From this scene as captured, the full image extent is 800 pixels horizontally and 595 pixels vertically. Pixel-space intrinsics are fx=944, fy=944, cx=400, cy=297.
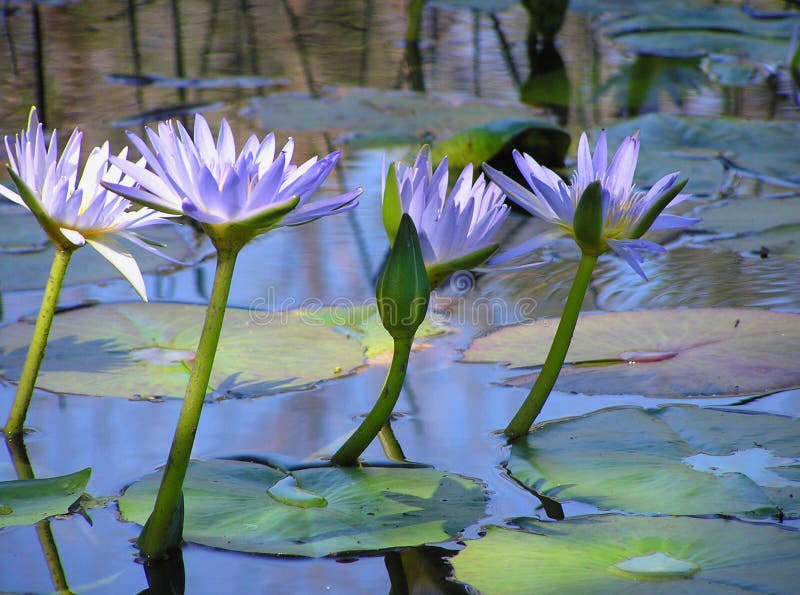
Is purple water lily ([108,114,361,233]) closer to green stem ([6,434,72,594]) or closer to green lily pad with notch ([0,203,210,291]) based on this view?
green stem ([6,434,72,594])

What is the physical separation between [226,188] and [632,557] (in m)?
0.60

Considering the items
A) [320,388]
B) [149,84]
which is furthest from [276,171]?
[149,84]

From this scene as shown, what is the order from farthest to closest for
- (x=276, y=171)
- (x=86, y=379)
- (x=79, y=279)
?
(x=79, y=279), (x=86, y=379), (x=276, y=171)

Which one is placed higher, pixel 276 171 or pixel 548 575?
pixel 276 171

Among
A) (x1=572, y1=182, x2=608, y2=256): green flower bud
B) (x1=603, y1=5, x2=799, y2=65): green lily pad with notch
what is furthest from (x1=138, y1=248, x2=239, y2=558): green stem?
(x1=603, y1=5, x2=799, y2=65): green lily pad with notch

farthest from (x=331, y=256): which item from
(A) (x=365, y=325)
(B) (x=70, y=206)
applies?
(B) (x=70, y=206)

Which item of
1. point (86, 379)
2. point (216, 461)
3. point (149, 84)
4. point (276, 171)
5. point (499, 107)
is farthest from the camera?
point (149, 84)

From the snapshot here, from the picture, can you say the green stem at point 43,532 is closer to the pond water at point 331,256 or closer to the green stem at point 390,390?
the pond water at point 331,256

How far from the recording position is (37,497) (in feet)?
3.81

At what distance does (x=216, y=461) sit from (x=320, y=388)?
1.07 ft

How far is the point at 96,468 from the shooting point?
1307 millimetres

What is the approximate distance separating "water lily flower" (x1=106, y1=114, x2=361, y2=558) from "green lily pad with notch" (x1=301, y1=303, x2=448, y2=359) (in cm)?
72

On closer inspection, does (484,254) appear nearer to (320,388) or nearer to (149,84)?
(320,388)

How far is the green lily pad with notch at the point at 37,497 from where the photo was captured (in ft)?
3.69
